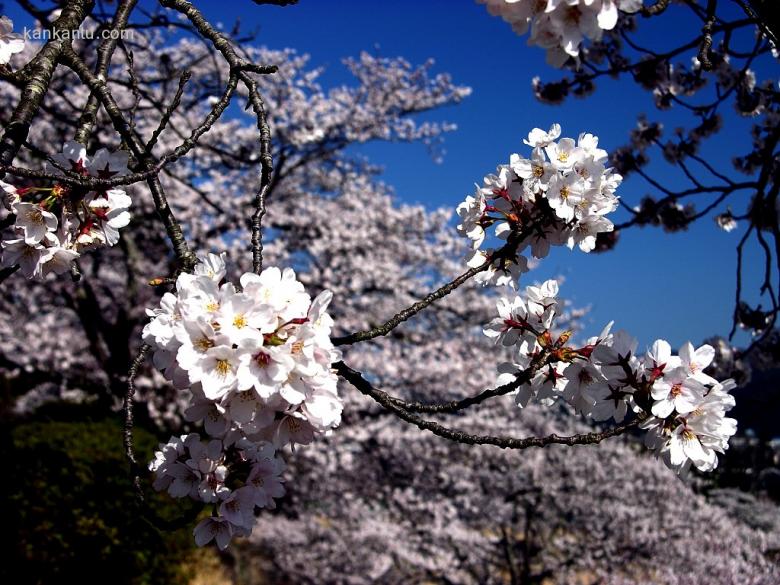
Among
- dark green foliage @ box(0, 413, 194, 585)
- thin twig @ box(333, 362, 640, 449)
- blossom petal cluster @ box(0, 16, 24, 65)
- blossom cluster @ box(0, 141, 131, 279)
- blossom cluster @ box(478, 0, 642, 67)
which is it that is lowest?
thin twig @ box(333, 362, 640, 449)

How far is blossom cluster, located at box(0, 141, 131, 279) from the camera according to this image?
169cm

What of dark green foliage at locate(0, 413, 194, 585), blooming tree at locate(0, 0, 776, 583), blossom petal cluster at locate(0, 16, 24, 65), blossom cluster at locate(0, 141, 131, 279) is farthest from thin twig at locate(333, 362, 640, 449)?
dark green foliage at locate(0, 413, 194, 585)

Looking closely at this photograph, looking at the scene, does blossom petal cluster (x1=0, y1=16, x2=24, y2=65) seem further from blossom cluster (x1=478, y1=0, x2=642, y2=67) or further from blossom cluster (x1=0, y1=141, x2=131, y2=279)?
blossom cluster (x1=478, y1=0, x2=642, y2=67)

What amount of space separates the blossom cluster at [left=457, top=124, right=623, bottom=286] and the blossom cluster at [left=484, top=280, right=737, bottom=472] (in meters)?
0.15

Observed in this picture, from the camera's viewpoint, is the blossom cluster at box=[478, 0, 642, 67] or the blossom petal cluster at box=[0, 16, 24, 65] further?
the blossom petal cluster at box=[0, 16, 24, 65]

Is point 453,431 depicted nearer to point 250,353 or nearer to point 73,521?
point 250,353

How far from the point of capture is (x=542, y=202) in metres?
1.97

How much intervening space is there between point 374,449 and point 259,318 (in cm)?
954

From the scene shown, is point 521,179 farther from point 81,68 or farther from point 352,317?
point 352,317

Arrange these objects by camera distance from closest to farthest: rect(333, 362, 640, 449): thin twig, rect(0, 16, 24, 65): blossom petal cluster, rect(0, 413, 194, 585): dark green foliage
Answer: rect(333, 362, 640, 449): thin twig < rect(0, 16, 24, 65): blossom petal cluster < rect(0, 413, 194, 585): dark green foliage

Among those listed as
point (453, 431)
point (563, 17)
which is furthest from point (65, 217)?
point (563, 17)

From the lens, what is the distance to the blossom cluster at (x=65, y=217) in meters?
1.69

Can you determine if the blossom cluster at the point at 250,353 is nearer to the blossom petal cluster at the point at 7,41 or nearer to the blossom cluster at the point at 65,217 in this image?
the blossom cluster at the point at 65,217

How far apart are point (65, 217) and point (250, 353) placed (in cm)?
83
